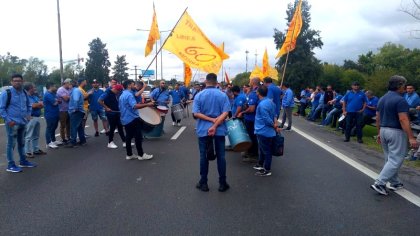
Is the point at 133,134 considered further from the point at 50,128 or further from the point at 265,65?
the point at 265,65

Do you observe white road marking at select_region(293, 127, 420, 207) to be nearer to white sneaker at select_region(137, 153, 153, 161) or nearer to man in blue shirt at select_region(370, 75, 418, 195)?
man in blue shirt at select_region(370, 75, 418, 195)

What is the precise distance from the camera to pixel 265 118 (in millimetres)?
7105

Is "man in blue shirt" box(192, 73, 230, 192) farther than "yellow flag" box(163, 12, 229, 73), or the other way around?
"yellow flag" box(163, 12, 229, 73)

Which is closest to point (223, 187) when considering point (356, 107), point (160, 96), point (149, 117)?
point (149, 117)

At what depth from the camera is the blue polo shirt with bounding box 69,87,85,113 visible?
10477 millimetres

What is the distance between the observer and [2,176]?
7.27 metres

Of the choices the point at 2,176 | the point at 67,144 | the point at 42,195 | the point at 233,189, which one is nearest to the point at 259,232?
the point at 233,189

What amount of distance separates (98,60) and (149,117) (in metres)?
84.8

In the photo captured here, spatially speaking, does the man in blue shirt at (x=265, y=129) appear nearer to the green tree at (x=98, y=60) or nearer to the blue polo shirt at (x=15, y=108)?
the blue polo shirt at (x=15, y=108)

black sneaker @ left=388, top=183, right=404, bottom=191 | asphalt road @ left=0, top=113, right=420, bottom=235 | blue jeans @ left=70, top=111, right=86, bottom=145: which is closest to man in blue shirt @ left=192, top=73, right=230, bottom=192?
asphalt road @ left=0, top=113, right=420, bottom=235

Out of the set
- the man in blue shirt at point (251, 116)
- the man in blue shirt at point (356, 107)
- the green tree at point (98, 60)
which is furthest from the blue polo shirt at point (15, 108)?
the green tree at point (98, 60)

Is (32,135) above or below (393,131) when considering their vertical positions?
below

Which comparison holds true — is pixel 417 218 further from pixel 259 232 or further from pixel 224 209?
pixel 224 209

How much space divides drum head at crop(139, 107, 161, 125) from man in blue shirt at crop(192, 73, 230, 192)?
4087mm
